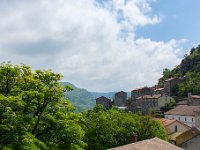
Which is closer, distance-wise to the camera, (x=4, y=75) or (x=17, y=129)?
(x=17, y=129)

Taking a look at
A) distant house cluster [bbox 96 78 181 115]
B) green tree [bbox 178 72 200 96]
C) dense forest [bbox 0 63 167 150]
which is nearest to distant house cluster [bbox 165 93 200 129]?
green tree [bbox 178 72 200 96]

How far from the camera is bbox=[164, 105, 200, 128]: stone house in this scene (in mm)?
98188

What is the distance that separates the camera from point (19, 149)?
79.5ft

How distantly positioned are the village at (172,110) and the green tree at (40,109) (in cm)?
3865

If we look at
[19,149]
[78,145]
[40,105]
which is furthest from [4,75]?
[78,145]

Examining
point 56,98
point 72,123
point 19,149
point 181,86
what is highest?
point 181,86

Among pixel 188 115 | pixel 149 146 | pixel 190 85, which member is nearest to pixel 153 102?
pixel 190 85

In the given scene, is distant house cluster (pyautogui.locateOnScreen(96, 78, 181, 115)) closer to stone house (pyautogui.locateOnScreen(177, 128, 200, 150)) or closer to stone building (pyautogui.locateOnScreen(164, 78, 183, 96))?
Answer: stone building (pyautogui.locateOnScreen(164, 78, 183, 96))

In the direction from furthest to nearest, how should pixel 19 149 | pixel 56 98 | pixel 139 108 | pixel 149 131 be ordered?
pixel 139 108 < pixel 149 131 < pixel 56 98 < pixel 19 149

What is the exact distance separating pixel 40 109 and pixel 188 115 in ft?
261

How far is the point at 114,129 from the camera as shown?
5316cm

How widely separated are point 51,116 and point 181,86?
113662mm

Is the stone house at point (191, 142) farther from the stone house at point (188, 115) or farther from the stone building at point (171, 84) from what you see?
the stone building at point (171, 84)

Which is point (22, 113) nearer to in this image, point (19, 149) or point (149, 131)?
point (19, 149)
